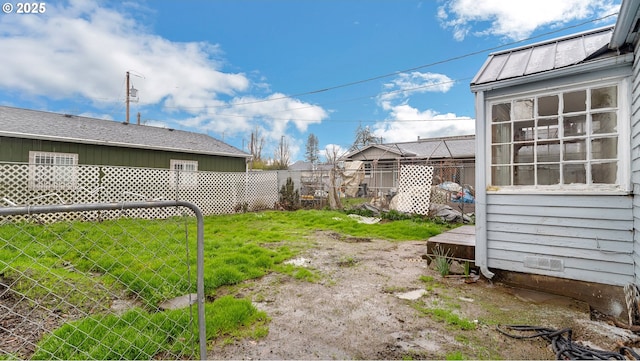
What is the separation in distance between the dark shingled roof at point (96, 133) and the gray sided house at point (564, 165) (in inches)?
418

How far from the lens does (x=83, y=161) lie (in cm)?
889

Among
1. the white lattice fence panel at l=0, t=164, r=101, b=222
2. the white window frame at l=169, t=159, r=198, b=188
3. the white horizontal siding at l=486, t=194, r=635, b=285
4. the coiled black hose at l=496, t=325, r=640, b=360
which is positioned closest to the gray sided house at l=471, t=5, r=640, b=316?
the white horizontal siding at l=486, t=194, r=635, b=285

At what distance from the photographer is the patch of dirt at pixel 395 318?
2297 millimetres

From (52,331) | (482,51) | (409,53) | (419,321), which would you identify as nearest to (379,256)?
(419,321)

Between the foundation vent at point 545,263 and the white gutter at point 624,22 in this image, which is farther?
the foundation vent at point 545,263

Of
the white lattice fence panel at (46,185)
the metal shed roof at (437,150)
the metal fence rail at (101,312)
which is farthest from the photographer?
the metal shed roof at (437,150)

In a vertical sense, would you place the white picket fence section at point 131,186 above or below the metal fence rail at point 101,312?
above

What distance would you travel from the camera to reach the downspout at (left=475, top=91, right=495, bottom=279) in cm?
377

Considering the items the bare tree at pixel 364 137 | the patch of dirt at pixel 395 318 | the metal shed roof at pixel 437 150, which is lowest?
the patch of dirt at pixel 395 318

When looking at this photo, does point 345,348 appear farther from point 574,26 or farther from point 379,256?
point 574,26

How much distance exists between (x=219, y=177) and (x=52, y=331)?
8.87m

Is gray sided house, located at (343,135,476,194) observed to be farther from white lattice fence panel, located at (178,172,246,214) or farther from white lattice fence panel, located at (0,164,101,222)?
white lattice fence panel, located at (0,164,101,222)

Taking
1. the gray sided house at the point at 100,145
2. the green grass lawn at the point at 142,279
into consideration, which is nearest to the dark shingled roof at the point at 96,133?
the gray sided house at the point at 100,145

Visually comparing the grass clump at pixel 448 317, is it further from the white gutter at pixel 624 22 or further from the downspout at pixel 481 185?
the white gutter at pixel 624 22
